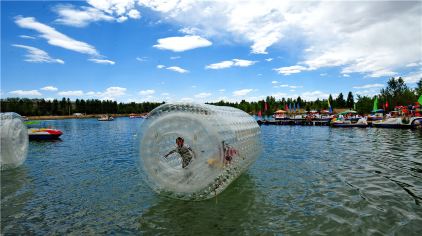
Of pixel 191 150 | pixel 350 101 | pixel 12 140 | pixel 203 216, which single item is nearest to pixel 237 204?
pixel 203 216

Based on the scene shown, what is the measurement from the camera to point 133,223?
33.9 ft

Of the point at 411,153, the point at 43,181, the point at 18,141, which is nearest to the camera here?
the point at 43,181

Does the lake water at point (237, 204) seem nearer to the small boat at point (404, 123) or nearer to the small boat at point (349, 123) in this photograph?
the small boat at point (404, 123)

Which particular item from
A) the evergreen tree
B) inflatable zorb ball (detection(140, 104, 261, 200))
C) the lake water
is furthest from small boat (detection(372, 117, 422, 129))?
the evergreen tree

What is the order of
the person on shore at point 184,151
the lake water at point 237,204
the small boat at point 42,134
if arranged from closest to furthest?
the lake water at point 237,204, the person on shore at point 184,151, the small boat at point 42,134

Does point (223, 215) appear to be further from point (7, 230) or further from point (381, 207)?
point (7, 230)

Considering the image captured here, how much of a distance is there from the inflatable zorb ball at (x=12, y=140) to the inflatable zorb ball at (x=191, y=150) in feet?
39.4

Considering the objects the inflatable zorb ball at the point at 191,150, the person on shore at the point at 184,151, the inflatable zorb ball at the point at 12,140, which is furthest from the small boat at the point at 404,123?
the inflatable zorb ball at the point at 12,140

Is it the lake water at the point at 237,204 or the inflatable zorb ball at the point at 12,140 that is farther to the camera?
the inflatable zorb ball at the point at 12,140

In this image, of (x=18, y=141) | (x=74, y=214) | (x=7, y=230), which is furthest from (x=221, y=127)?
(x=18, y=141)

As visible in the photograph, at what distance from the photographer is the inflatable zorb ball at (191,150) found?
34.8 ft

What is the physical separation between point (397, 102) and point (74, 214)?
5196 inches

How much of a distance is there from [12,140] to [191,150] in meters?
14.3

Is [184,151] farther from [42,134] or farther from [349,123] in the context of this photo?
[349,123]
